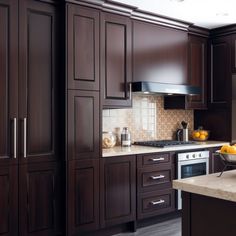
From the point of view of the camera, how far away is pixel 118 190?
11.3 ft

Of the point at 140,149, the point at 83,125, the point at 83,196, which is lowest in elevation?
the point at 83,196

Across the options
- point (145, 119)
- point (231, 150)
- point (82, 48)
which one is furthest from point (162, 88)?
point (231, 150)

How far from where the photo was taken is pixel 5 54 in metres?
2.81

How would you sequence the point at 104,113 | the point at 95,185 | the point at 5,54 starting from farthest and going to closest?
1. the point at 104,113
2. the point at 95,185
3. the point at 5,54

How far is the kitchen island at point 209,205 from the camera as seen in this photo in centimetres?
165

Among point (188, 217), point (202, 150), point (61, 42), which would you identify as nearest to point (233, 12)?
point (202, 150)

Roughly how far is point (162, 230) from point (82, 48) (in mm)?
2135

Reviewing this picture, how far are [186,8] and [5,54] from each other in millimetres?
2089

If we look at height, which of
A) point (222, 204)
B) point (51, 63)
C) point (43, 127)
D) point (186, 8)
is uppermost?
point (186, 8)

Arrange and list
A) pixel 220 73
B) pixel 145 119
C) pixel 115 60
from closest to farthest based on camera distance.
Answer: pixel 115 60 < pixel 145 119 < pixel 220 73

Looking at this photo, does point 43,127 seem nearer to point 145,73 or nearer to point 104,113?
point 104,113

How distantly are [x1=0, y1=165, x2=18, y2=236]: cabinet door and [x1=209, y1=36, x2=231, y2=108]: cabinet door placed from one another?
3.04 metres

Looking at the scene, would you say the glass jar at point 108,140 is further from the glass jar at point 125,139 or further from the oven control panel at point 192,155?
the oven control panel at point 192,155

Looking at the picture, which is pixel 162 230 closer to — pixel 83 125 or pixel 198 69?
pixel 83 125
